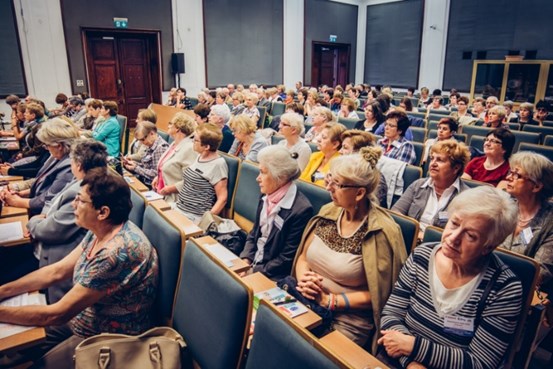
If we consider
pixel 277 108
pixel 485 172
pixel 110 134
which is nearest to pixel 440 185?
pixel 485 172

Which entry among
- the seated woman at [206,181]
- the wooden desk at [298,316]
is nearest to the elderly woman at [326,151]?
the seated woman at [206,181]

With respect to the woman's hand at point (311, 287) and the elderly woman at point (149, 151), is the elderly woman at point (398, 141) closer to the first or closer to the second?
the elderly woman at point (149, 151)

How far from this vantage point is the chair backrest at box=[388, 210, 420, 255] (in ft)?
6.63

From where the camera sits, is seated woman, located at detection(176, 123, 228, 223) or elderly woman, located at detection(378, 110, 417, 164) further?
elderly woman, located at detection(378, 110, 417, 164)

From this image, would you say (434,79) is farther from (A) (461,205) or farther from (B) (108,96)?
(A) (461,205)

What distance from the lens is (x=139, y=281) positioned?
177cm

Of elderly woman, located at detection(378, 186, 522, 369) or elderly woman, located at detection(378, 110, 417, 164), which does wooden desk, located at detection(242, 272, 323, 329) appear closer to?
elderly woman, located at detection(378, 186, 522, 369)

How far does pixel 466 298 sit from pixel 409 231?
0.59 meters

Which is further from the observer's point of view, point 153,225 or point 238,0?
point 238,0

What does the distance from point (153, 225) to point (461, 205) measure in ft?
4.84

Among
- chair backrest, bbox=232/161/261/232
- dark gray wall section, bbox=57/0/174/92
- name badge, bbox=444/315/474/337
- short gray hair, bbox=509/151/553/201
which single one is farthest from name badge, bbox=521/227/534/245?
dark gray wall section, bbox=57/0/174/92

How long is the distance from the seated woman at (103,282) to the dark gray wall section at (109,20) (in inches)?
350

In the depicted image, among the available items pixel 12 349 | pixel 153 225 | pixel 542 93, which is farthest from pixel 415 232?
pixel 542 93

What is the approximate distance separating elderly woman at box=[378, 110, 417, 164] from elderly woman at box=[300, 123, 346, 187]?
946 mm
